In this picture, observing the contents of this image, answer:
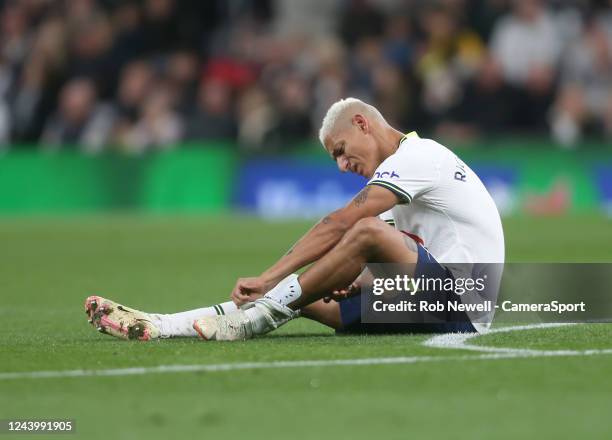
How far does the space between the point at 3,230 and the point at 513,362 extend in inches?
564

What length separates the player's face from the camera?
7898 millimetres

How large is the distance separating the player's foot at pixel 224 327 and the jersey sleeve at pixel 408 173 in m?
1.08

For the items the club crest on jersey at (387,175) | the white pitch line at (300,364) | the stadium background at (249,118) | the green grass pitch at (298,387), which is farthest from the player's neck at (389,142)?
the stadium background at (249,118)

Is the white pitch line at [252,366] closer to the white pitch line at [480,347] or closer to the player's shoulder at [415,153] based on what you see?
the white pitch line at [480,347]

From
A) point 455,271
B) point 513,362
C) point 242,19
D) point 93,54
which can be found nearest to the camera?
point 513,362

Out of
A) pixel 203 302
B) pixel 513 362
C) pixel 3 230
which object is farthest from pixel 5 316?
pixel 3 230

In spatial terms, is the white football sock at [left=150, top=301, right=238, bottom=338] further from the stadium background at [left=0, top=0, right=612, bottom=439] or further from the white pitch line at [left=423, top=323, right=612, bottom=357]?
the stadium background at [left=0, top=0, right=612, bottom=439]

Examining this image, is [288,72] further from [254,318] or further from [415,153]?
[254,318]

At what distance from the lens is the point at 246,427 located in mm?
5160

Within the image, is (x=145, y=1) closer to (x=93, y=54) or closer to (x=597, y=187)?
(x=93, y=54)

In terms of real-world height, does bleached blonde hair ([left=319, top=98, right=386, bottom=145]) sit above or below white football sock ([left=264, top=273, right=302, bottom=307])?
above

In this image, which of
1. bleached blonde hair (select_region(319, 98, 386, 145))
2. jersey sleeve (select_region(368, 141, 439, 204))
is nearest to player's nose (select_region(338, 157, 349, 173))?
bleached blonde hair (select_region(319, 98, 386, 145))

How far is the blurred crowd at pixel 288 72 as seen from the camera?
71.5ft

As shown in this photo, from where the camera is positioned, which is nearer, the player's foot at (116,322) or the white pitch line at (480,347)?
the white pitch line at (480,347)
